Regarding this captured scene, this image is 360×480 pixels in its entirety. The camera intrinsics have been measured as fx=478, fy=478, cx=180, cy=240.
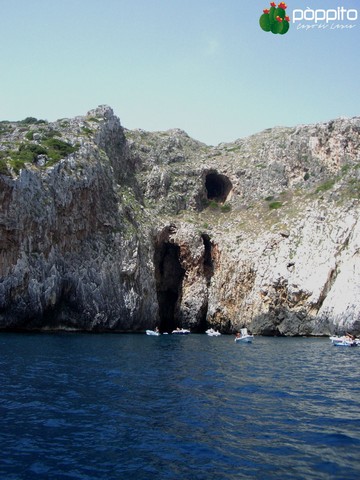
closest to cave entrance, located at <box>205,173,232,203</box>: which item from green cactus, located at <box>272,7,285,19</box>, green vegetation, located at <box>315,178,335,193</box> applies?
green vegetation, located at <box>315,178,335,193</box>

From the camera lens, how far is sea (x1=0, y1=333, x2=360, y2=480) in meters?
13.6

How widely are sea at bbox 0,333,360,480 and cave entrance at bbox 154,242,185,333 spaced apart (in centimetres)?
4457

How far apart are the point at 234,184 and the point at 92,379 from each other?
68.4m

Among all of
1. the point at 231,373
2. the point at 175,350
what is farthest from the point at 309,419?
the point at 175,350

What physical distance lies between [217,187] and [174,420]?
80.4m

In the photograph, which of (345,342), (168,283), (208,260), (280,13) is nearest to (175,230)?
(208,260)

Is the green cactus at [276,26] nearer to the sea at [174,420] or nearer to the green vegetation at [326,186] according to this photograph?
the sea at [174,420]

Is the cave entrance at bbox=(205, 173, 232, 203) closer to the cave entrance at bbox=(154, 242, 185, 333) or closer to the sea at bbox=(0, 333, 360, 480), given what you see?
the cave entrance at bbox=(154, 242, 185, 333)

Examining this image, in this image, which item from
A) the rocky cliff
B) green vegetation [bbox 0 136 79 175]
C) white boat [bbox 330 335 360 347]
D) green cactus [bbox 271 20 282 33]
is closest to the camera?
green cactus [bbox 271 20 282 33]

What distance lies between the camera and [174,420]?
18.5 metres

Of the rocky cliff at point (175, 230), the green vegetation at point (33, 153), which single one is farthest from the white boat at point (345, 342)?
the green vegetation at point (33, 153)

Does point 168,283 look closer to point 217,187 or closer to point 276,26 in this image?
point 217,187

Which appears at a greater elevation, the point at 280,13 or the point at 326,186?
the point at 280,13

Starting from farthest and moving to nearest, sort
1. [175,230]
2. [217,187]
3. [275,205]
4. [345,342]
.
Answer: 1. [217,187]
2. [275,205]
3. [175,230]
4. [345,342]
